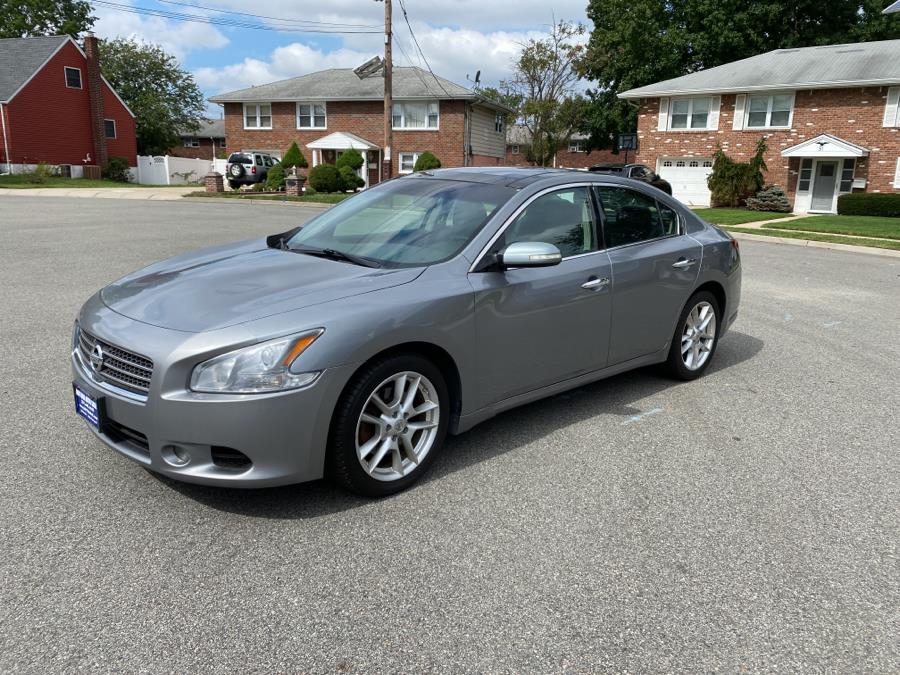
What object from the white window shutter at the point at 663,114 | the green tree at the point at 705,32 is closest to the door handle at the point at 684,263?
the white window shutter at the point at 663,114

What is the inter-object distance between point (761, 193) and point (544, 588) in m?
29.7

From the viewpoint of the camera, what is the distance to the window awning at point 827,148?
2941 cm

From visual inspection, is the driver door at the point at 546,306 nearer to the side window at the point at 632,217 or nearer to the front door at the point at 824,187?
the side window at the point at 632,217

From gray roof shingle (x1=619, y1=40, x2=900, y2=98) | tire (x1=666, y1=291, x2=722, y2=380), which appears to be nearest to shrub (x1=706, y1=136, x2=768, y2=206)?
gray roof shingle (x1=619, y1=40, x2=900, y2=98)

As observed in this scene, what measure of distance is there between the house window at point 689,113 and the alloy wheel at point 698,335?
3155 centimetres

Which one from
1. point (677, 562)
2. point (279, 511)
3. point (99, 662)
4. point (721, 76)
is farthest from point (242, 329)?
point (721, 76)

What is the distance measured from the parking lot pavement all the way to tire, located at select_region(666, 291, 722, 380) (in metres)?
0.37

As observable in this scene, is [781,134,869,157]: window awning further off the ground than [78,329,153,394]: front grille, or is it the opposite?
[781,134,869,157]: window awning

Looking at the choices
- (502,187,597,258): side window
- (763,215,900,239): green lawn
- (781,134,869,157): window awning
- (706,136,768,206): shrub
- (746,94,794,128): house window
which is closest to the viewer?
(502,187,597,258): side window

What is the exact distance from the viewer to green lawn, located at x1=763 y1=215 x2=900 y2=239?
19219 millimetres

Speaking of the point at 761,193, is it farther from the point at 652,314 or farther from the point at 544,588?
the point at 544,588

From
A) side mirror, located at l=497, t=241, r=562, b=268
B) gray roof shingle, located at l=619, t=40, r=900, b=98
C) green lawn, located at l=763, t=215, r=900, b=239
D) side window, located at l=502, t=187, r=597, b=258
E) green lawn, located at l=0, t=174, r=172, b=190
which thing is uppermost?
gray roof shingle, located at l=619, t=40, r=900, b=98

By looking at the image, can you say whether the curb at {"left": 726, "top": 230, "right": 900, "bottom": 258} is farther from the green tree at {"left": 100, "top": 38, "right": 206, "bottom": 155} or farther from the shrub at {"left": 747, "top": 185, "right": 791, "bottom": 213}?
the green tree at {"left": 100, "top": 38, "right": 206, "bottom": 155}

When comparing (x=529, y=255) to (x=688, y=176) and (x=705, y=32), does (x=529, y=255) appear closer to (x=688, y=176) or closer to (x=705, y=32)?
(x=688, y=176)
